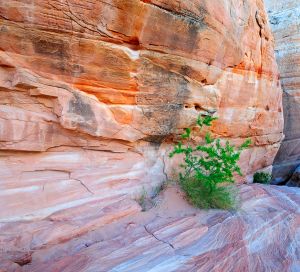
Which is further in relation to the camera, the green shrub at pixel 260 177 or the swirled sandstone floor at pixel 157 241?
the green shrub at pixel 260 177

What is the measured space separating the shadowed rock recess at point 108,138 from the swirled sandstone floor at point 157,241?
2 centimetres

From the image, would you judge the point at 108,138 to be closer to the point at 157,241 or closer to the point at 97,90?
the point at 97,90

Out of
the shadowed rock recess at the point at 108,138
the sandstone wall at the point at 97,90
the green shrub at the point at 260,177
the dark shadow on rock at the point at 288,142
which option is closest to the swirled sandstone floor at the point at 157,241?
the shadowed rock recess at the point at 108,138

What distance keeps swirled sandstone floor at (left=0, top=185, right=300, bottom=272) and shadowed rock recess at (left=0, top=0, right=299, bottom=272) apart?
0.8 inches

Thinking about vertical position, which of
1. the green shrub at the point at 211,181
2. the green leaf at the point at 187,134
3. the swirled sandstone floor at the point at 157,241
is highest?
the green leaf at the point at 187,134

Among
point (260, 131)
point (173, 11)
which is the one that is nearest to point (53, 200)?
point (173, 11)

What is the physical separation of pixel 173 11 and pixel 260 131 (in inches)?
216

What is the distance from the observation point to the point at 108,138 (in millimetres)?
4910

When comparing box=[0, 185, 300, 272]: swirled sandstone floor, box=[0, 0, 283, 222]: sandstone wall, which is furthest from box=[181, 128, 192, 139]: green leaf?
box=[0, 185, 300, 272]: swirled sandstone floor

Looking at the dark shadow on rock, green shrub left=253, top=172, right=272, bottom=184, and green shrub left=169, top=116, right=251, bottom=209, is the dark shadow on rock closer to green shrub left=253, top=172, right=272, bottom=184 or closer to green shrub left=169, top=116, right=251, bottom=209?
green shrub left=253, top=172, right=272, bottom=184

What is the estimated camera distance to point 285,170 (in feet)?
42.2

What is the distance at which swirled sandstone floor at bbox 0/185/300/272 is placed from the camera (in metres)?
3.43

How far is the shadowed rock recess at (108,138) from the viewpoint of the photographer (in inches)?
148

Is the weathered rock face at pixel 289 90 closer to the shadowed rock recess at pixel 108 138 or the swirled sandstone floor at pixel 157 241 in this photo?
the shadowed rock recess at pixel 108 138
